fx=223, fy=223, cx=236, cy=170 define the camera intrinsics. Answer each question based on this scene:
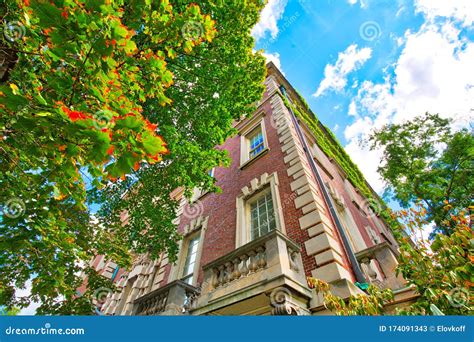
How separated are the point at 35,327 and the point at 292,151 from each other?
7.96m

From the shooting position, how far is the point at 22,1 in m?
2.49

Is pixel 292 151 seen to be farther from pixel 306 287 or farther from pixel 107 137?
pixel 107 137

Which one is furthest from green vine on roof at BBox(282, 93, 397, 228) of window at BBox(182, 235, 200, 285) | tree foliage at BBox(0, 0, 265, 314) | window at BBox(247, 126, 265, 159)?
A: window at BBox(182, 235, 200, 285)

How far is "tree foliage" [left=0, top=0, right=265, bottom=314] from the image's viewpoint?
91.0 inches

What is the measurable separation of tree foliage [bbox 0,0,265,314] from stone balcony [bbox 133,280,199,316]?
1.49 m

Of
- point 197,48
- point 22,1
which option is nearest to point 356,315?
point 22,1

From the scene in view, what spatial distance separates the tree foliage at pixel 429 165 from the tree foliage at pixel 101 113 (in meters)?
14.3

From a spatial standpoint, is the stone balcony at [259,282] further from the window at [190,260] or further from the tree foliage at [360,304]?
the window at [190,260]

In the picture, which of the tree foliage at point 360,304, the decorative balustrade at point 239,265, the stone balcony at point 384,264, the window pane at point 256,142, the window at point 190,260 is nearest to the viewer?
the tree foliage at point 360,304

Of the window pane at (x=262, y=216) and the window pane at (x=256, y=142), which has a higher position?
the window pane at (x=256, y=142)

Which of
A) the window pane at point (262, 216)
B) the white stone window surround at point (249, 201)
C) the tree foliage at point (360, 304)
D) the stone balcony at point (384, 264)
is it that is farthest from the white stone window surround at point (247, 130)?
the tree foliage at point (360, 304)

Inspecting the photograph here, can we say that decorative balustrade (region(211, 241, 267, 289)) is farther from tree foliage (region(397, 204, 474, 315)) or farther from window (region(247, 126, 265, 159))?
window (region(247, 126, 265, 159))

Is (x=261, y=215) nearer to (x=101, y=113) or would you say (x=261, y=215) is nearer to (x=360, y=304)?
(x=360, y=304)

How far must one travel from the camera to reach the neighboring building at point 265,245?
15.9 feet
